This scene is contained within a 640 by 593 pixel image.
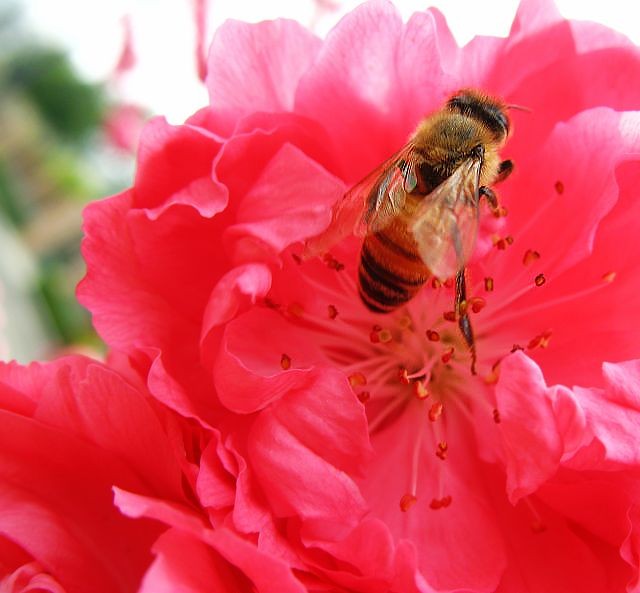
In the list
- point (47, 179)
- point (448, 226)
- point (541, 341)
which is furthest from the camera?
point (47, 179)

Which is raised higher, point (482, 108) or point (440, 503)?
point (482, 108)

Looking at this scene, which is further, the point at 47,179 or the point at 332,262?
the point at 47,179

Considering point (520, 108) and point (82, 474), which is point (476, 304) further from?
point (82, 474)

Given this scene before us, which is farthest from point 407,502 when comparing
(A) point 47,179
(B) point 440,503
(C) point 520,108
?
(A) point 47,179

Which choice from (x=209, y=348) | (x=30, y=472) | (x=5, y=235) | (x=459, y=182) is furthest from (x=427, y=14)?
(x=5, y=235)

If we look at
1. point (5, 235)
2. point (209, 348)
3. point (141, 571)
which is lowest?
point (5, 235)

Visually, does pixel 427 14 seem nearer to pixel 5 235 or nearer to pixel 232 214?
pixel 232 214

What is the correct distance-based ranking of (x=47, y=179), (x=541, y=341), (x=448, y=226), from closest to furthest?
(x=448, y=226) < (x=541, y=341) < (x=47, y=179)

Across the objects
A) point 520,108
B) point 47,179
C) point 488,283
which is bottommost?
point 47,179
